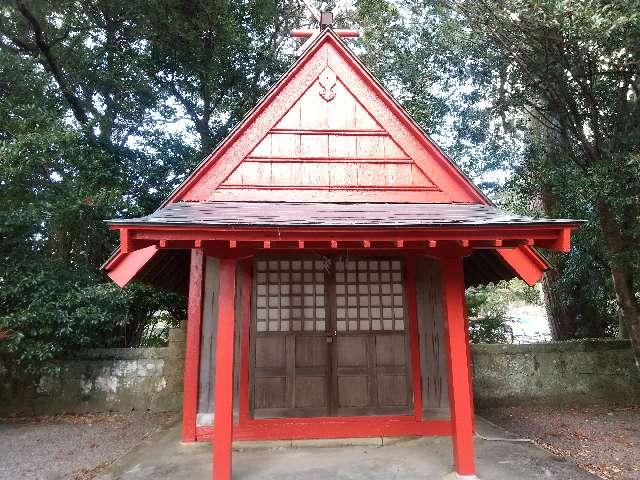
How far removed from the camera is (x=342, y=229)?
3.68 m

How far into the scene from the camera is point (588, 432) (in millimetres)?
6250

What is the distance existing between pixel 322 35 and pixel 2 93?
6286 millimetres

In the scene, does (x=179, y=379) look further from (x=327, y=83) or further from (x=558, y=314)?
(x=558, y=314)

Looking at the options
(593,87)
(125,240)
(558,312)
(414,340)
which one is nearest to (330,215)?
(125,240)

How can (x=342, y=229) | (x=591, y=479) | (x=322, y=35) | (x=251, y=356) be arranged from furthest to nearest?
(x=322, y=35), (x=251, y=356), (x=591, y=479), (x=342, y=229)

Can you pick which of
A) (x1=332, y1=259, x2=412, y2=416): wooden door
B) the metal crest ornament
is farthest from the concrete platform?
the metal crest ornament

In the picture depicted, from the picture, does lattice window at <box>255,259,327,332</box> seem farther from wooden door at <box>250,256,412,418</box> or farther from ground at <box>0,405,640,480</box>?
ground at <box>0,405,640,480</box>

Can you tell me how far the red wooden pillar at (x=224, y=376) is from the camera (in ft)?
12.9

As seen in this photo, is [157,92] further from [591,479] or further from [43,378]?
[591,479]

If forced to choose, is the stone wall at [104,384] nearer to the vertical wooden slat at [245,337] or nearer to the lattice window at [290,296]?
the vertical wooden slat at [245,337]

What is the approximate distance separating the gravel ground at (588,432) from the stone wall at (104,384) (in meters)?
5.29

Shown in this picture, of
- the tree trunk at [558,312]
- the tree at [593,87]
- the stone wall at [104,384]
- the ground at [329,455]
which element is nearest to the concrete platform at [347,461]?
the ground at [329,455]

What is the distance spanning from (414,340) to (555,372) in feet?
13.3

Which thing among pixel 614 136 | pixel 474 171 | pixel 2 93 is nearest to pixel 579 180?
pixel 614 136
